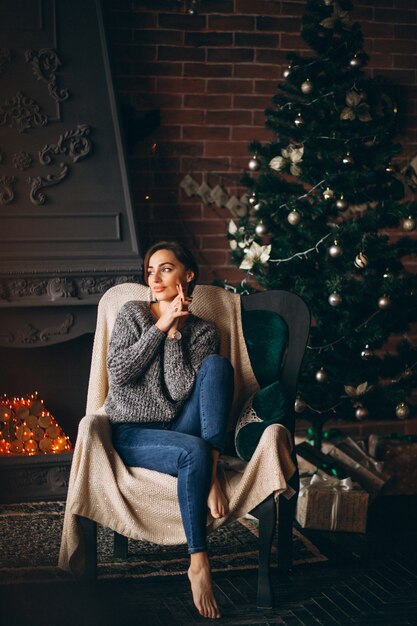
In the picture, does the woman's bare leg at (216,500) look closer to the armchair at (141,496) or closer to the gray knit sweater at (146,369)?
the armchair at (141,496)

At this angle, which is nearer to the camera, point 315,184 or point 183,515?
point 183,515

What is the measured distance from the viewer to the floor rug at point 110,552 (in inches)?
116

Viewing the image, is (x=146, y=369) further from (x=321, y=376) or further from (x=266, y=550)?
(x=321, y=376)

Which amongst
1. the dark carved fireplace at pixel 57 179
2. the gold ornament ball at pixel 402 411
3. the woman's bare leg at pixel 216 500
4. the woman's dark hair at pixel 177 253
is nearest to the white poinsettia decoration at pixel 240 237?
the dark carved fireplace at pixel 57 179

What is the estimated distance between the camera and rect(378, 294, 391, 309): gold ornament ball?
140 inches

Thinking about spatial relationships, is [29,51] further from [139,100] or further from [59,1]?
[139,100]

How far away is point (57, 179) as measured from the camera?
364cm

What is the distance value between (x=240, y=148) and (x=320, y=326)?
1.17 metres

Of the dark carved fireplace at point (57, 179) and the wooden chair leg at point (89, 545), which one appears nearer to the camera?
the wooden chair leg at point (89, 545)

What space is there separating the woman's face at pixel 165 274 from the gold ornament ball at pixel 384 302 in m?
0.99

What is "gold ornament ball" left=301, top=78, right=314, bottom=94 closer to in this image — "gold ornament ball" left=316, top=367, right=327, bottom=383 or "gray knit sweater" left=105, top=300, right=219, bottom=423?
"gold ornament ball" left=316, top=367, right=327, bottom=383

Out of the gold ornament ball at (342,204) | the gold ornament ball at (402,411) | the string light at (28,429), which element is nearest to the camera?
the gold ornament ball at (342,204)

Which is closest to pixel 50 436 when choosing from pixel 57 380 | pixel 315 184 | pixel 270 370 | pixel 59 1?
pixel 57 380

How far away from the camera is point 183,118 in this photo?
4273mm
